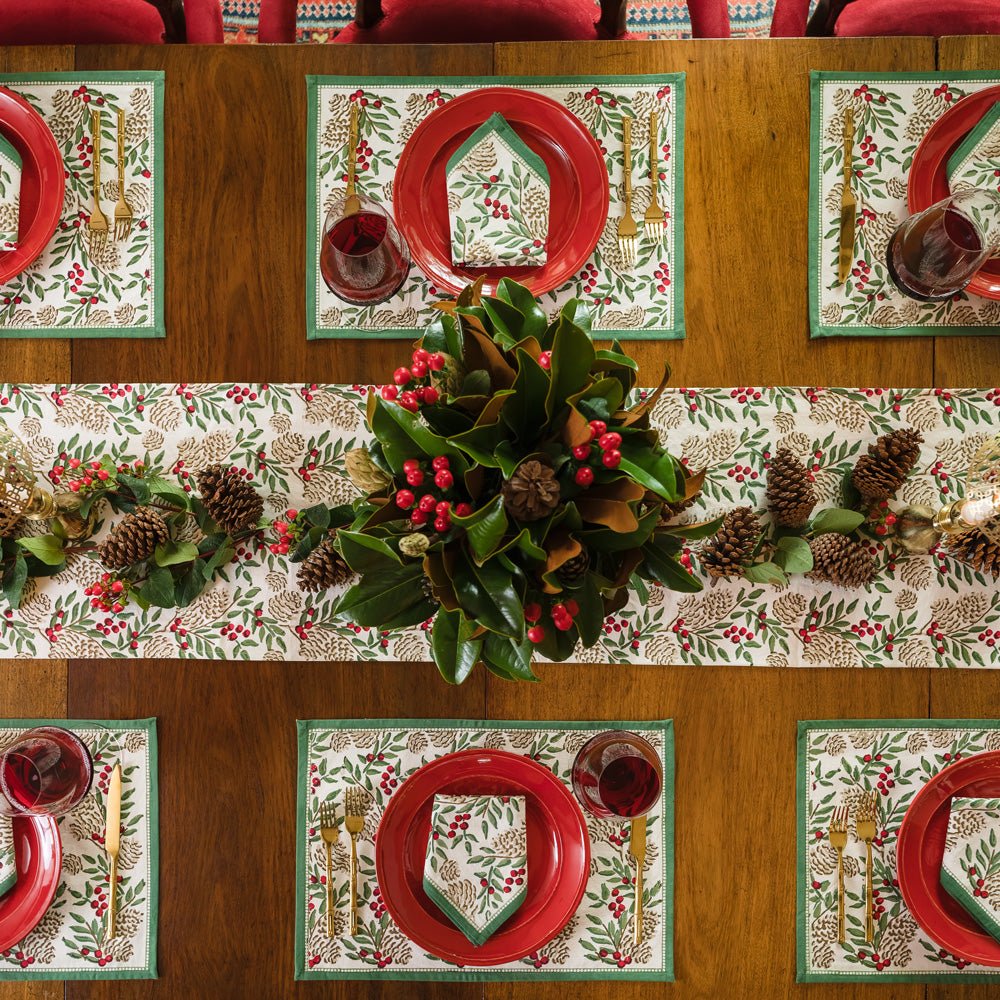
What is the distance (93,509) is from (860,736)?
1.29 metres

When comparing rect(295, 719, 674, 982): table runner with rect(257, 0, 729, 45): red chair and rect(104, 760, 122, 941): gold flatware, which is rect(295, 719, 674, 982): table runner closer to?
rect(104, 760, 122, 941): gold flatware

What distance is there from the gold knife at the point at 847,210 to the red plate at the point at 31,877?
61.5 inches

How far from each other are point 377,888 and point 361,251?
3.34ft

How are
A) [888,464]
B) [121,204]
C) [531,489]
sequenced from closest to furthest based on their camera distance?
[531,489], [888,464], [121,204]

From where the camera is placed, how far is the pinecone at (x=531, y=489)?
757 millimetres

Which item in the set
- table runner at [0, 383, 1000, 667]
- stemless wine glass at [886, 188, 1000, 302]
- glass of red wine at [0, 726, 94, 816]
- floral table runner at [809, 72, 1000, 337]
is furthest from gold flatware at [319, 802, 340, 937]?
stemless wine glass at [886, 188, 1000, 302]

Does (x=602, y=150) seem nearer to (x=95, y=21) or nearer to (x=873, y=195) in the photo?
(x=873, y=195)

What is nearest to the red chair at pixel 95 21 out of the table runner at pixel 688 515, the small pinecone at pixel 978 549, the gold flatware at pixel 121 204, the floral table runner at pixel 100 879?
the gold flatware at pixel 121 204

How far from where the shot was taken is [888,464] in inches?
43.4

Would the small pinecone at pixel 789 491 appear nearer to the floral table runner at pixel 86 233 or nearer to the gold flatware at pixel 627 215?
the gold flatware at pixel 627 215

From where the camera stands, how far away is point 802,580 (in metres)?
1.18

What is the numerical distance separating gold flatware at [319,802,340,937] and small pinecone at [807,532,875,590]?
863mm

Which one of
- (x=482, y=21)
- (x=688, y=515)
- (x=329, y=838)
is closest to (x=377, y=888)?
(x=329, y=838)

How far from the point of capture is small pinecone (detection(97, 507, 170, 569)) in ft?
3.64
